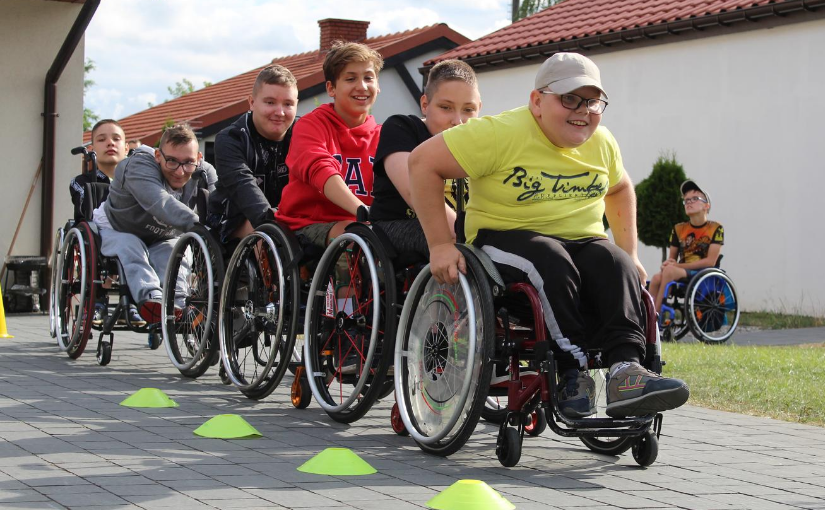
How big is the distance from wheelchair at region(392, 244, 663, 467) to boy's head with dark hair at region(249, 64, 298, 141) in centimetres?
261

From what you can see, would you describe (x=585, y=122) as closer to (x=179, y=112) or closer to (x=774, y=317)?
(x=774, y=317)

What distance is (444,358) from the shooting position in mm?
5172

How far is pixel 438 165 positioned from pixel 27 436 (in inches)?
84.1

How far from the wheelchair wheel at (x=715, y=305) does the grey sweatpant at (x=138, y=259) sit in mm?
5751

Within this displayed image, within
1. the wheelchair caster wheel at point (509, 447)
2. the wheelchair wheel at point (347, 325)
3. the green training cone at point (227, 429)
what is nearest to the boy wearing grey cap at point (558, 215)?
the wheelchair caster wheel at point (509, 447)

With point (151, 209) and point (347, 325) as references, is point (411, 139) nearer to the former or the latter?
point (347, 325)

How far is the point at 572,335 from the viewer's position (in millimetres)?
4746

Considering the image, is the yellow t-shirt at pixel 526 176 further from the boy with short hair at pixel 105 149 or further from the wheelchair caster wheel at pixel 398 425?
the boy with short hair at pixel 105 149

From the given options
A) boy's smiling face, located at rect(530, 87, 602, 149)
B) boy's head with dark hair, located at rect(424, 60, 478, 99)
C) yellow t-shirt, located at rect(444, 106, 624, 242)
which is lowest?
yellow t-shirt, located at rect(444, 106, 624, 242)

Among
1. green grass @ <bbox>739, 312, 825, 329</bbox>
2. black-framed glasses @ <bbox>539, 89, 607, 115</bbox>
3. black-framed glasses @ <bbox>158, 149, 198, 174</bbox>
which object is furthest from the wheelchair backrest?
green grass @ <bbox>739, 312, 825, 329</bbox>

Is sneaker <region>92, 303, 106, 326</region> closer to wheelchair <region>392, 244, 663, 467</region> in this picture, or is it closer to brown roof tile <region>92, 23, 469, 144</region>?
wheelchair <region>392, 244, 663, 467</region>

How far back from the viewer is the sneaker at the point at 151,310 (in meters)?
8.32

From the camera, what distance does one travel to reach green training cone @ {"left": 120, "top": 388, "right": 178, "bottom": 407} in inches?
253

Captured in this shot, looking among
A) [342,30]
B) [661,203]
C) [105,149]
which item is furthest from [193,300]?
[342,30]
